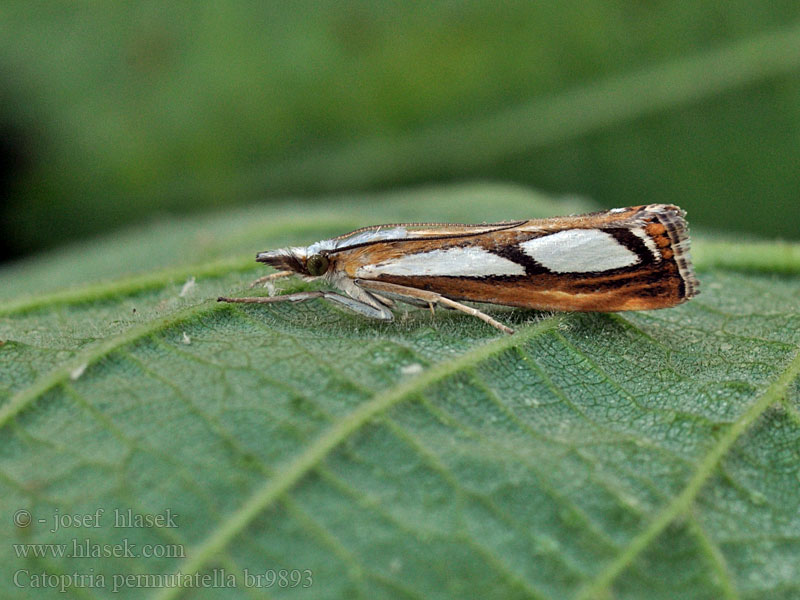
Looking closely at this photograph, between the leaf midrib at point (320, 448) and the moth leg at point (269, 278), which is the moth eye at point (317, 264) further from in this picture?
the leaf midrib at point (320, 448)

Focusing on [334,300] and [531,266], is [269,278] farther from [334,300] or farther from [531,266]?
[531,266]

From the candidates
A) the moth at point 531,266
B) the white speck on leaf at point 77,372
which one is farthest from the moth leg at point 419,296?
the white speck on leaf at point 77,372

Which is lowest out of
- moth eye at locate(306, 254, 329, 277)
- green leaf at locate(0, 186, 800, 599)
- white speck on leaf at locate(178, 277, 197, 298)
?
green leaf at locate(0, 186, 800, 599)

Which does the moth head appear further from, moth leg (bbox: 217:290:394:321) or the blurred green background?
the blurred green background

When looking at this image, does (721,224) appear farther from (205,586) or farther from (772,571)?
(205,586)

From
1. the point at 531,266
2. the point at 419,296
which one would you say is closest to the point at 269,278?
→ the point at 419,296

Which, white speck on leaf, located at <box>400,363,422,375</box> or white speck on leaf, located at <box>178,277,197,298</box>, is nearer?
white speck on leaf, located at <box>400,363,422,375</box>

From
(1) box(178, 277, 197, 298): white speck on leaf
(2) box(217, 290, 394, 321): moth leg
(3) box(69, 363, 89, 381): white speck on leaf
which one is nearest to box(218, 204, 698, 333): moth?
(2) box(217, 290, 394, 321): moth leg
